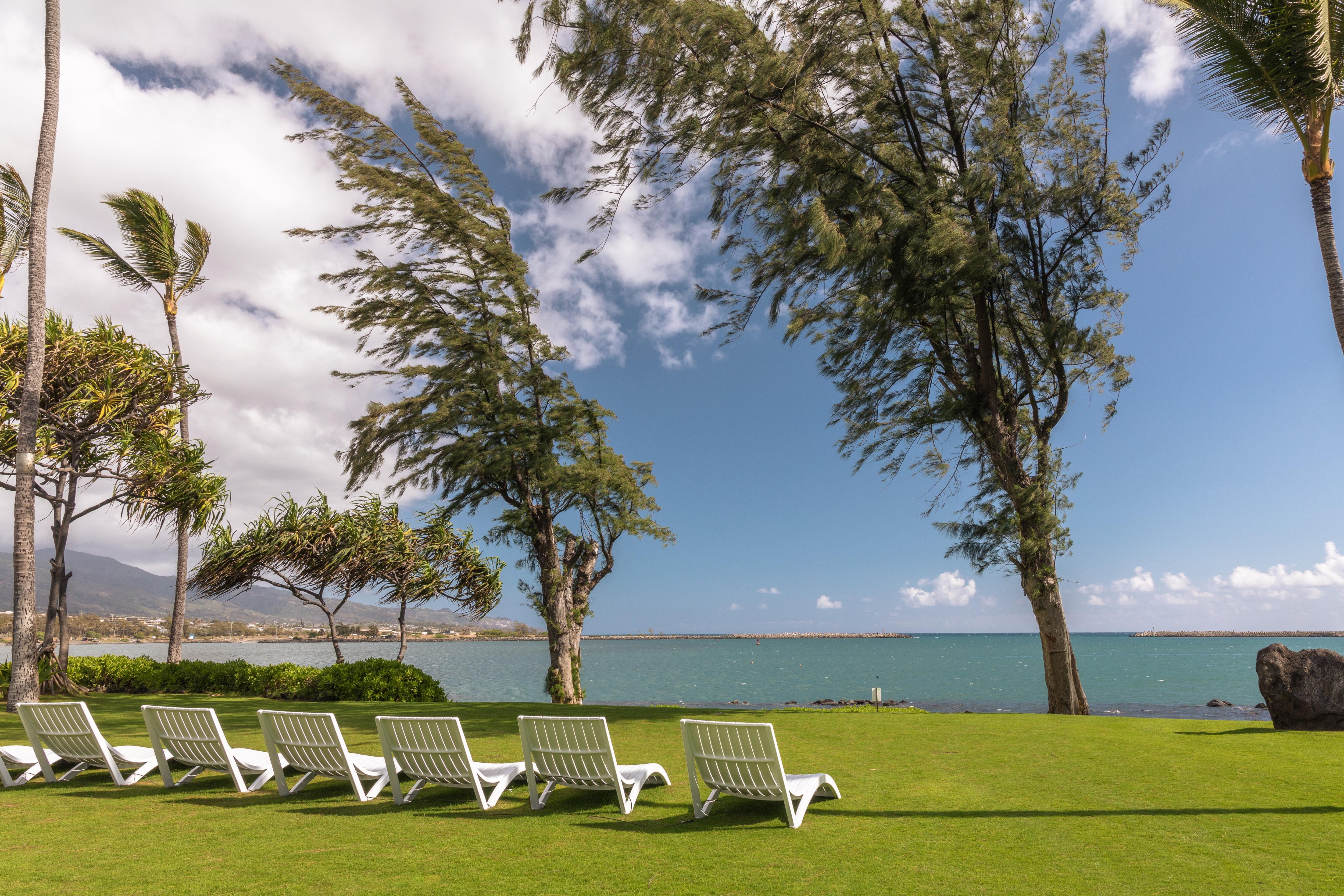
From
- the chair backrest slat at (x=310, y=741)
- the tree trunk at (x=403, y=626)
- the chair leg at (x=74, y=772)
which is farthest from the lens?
the tree trunk at (x=403, y=626)

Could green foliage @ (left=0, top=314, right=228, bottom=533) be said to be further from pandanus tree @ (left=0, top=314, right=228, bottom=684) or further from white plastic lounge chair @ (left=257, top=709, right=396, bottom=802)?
white plastic lounge chair @ (left=257, top=709, right=396, bottom=802)

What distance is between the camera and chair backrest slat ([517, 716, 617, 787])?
619cm

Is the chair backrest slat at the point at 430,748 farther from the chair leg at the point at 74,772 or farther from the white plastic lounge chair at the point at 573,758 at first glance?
the chair leg at the point at 74,772

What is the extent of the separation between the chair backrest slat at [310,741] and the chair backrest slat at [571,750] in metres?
1.70

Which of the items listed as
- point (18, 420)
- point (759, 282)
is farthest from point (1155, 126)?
point (18, 420)

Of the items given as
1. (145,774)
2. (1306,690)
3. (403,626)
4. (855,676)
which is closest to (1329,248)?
(1306,690)

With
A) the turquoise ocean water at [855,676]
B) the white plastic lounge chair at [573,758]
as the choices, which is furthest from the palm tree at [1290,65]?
the turquoise ocean water at [855,676]

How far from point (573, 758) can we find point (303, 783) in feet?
9.52

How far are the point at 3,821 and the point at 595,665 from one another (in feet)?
285

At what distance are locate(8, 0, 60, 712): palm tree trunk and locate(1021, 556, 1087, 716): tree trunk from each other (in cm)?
1974

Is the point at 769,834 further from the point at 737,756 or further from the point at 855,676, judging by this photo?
the point at 855,676

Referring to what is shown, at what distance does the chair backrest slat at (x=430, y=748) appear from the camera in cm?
643

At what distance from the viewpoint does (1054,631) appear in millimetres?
15328

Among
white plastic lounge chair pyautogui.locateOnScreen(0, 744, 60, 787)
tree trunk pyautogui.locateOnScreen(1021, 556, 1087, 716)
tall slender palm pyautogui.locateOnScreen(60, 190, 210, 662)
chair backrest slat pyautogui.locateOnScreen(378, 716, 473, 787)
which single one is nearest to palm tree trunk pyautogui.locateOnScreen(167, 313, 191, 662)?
tall slender palm pyautogui.locateOnScreen(60, 190, 210, 662)
